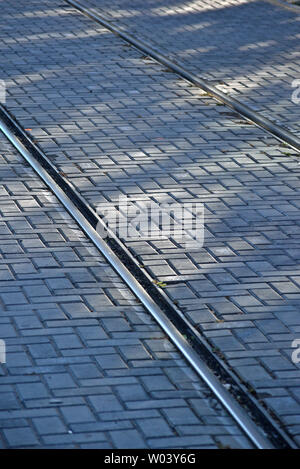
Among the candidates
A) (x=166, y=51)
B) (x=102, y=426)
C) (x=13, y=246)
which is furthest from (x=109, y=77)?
(x=102, y=426)

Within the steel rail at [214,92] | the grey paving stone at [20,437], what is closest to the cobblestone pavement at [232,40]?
the steel rail at [214,92]

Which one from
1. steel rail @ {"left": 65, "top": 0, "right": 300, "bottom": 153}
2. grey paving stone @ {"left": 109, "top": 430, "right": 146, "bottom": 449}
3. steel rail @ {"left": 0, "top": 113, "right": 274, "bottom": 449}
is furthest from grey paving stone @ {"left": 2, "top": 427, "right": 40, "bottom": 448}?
steel rail @ {"left": 65, "top": 0, "right": 300, "bottom": 153}

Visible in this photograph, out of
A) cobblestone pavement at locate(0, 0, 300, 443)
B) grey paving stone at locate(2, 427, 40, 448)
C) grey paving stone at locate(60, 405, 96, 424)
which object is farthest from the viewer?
cobblestone pavement at locate(0, 0, 300, 443)

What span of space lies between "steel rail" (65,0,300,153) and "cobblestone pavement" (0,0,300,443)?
0.15 metres

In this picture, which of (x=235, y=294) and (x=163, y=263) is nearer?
(x=235, y=294)

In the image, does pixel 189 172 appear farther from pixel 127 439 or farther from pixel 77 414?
pixel 127 439

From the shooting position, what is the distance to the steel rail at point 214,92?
9711mm

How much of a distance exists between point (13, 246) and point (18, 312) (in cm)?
109

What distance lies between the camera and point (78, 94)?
36.0 ft

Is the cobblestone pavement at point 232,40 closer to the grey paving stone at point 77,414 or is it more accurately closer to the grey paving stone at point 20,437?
the grey paving stone at point 77,414

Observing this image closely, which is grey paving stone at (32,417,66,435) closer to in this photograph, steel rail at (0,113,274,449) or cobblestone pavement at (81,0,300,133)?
steel rail at (0,113,274,449)

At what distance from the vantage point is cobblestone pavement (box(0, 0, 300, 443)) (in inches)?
230

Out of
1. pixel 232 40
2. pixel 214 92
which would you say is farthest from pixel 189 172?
pixel 232 40
